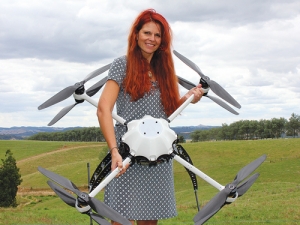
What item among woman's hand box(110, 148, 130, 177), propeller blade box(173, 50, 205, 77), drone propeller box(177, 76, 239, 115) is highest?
propeller blade box(173, 50, 205, 77)

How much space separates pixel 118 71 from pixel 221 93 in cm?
152

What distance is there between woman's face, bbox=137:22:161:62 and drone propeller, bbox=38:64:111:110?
0.83m

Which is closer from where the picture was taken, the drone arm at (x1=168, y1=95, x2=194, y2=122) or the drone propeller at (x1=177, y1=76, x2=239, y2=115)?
the drone arm at (x1=168, y1=95, x2=194, y2=122)

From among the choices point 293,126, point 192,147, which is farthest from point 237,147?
point 293,126

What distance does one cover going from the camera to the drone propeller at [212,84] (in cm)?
511

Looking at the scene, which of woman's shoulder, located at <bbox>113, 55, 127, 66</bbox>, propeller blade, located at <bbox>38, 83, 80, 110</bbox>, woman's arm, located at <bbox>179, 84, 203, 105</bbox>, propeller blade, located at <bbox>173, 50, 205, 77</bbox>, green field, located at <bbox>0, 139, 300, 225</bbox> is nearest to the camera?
woman's shoulder, located at <bbox>113, 55, 127, 66</bbox>

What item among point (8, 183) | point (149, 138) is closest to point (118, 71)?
point (149, 138)

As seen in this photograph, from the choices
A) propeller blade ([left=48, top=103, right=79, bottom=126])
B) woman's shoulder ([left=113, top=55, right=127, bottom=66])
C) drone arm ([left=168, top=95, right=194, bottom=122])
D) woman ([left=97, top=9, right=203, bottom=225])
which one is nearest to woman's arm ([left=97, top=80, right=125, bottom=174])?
woman ([left=97, top=9, right=203, bottom=225])

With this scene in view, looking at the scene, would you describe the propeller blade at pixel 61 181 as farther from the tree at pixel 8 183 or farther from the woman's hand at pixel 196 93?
the tree at pixel 8 183

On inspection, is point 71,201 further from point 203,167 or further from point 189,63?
point 203,167

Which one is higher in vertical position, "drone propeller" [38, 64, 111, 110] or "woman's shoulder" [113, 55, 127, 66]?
"woman's shoulder" [113, 55, 127, 66]

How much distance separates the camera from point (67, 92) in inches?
199

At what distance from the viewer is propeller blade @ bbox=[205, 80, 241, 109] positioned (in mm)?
5162

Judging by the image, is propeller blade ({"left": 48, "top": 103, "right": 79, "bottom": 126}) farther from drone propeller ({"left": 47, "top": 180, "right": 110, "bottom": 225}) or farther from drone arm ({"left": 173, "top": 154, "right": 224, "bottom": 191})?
drone arm ({"left": 173, "top": 154, "right": 224, "bottom": 191})
